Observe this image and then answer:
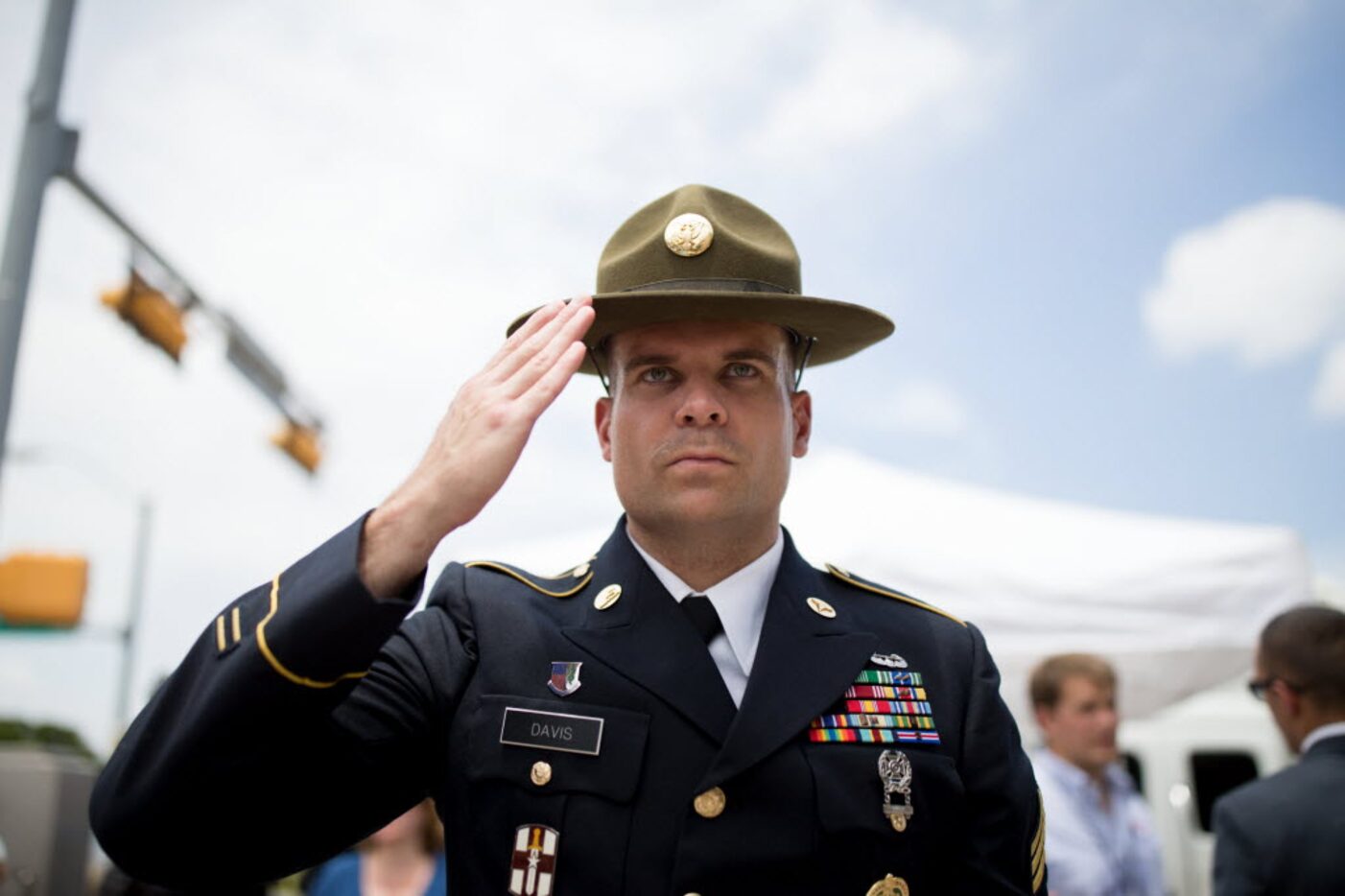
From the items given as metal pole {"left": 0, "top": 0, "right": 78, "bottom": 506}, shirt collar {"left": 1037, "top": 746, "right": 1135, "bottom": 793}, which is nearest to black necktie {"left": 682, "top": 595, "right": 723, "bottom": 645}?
shirt collar {"left": 1037, "top": 746, "right": 1135, "bottom": 793}

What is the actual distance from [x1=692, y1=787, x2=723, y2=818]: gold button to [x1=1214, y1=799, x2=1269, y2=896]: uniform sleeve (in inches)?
95.7

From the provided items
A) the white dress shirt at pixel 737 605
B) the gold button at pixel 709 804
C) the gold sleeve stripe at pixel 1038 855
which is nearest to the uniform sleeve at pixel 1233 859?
the gold sleeve stripe at pixel 1038 855

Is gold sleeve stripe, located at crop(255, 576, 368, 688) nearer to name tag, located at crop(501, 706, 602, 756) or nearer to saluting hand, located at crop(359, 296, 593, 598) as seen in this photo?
saluting hand, located at crop(359, 296, 593, 598)

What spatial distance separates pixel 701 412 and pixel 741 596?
0.38 meters

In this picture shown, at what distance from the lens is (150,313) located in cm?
848

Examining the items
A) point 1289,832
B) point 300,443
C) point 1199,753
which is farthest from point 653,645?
point 1199,753

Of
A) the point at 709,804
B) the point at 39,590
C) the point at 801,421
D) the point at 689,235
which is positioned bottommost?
the point at 709,804

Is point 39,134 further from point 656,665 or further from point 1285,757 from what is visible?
point 1285,757

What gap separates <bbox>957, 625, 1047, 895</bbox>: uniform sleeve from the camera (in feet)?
6.79

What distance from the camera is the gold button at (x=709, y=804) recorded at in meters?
1.93

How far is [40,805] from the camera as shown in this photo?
5941 millimetres

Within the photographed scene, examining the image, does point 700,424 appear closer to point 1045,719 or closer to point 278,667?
point 278,667

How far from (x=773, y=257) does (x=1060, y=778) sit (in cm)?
365

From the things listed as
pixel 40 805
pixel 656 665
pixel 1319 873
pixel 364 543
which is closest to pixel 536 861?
pixel 656 665
